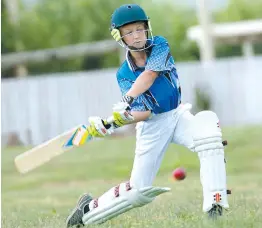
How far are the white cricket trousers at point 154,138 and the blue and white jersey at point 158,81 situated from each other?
83mm

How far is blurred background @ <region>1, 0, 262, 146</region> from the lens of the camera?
2822cm

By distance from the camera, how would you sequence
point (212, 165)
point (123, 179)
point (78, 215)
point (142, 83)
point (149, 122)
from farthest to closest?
point (123, 179), point (78, 215), point (149, 122), point (142, 83), point (212, 165)

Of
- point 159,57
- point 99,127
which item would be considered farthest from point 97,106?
point 99,127

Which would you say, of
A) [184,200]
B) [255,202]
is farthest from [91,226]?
[184,200]

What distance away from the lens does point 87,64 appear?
146 feet

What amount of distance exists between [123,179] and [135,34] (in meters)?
9.75

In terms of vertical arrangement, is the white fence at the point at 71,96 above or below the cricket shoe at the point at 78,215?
above

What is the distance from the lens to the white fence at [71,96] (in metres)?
28.0

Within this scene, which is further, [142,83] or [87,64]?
[87,64]

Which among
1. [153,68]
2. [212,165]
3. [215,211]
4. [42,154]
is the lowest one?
[215,211]

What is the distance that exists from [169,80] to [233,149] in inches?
522

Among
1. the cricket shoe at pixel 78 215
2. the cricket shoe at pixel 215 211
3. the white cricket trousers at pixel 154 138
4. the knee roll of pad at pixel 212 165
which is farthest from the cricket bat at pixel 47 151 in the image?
the cricket shoe at pixel 215 211

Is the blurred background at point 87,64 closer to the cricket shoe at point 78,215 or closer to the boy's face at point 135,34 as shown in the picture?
the cricket shoe at point 78,215

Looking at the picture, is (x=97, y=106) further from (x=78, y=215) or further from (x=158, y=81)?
(x=158, y=81)
